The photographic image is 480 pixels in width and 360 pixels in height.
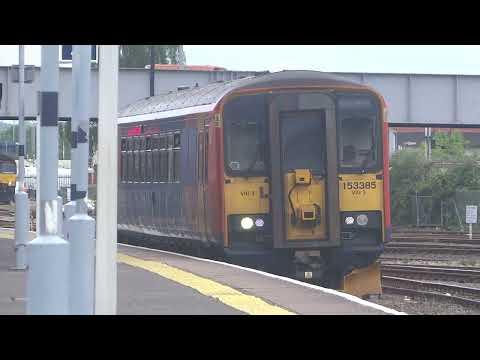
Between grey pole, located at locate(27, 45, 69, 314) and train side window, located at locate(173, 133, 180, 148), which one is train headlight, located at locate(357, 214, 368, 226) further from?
grey pole, located at locate(27, 45, 69, 314)

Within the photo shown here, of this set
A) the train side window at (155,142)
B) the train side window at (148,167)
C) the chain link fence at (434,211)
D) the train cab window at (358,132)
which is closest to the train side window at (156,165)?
the train side window at (155,142)

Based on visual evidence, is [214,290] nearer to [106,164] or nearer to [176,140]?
[106,164]

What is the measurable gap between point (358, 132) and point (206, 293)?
4966mm

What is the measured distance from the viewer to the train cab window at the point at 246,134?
17.9 m

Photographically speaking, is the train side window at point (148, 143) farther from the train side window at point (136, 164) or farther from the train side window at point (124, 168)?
the train side window at point (124, 168)

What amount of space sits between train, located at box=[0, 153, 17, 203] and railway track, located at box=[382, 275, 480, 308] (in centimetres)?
4319

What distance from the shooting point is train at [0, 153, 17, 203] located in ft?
205

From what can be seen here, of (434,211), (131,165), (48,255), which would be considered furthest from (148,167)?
(434,211)

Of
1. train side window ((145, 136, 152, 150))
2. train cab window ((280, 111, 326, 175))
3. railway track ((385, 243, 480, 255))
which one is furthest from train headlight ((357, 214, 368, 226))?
railway track ((385, 243, 480, 255))
